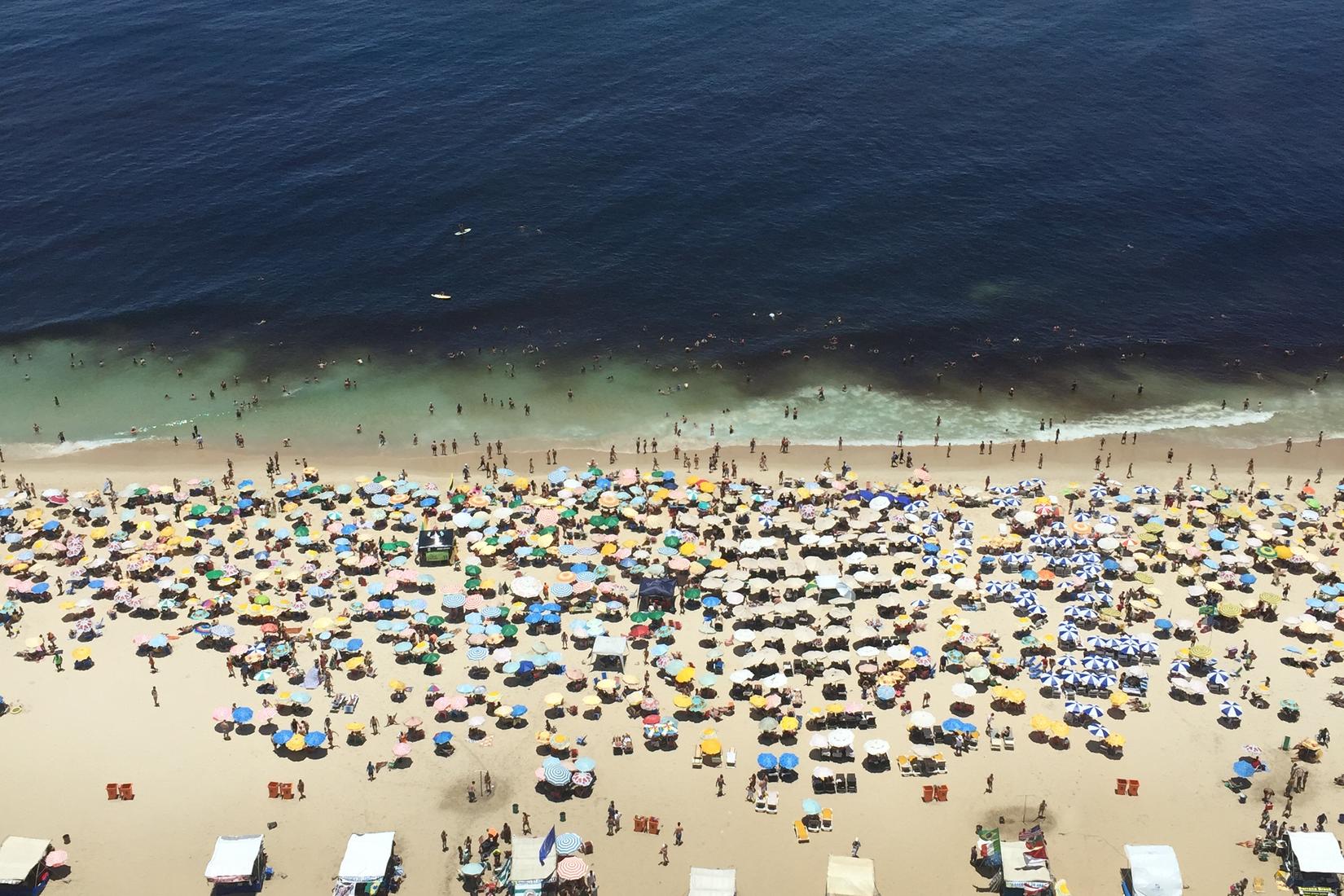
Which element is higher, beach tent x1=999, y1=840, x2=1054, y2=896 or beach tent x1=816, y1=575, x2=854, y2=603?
beach tent x1=816, y1=575, x2=854, y2=603

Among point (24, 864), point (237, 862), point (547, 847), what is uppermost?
point (547, 847)

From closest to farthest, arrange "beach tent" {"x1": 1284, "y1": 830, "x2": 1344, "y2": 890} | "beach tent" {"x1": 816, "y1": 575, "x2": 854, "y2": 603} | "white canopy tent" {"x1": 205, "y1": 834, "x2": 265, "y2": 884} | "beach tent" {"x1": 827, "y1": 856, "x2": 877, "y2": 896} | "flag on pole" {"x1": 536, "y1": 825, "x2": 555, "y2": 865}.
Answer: "beach tent" {"x1": 827, "y1": 856, "x2": 877, "y2": 896}
"beach tent" {"x1": 1284, "y1": 830, "x2": 1344, "y2": 890}
"white canopy tent" {"x1": 205, "y1": 834, "x2": 265, "y2": 884}
"flag on pole" {"x1": 536, "y1": 825, "x2": 555, "y2": 865}
"beach tent" {"x1": 816, "y1": 575, "x2": 854, "y2": 603}

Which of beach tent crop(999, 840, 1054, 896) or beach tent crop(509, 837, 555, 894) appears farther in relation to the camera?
beach tent crop(509, 837, 555, 894)

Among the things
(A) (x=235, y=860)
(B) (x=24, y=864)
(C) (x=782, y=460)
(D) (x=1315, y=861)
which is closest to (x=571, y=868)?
(A) (x=235, y=860)

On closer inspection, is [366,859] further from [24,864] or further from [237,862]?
[24,864]

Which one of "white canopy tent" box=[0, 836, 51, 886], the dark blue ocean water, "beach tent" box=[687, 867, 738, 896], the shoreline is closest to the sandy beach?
"beach tent" box=[687, 867, 738, 896]

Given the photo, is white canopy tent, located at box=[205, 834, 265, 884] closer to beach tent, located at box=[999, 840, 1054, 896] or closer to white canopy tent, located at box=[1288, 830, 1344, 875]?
beach tent, located at box=[999, 840, 1054, 896]

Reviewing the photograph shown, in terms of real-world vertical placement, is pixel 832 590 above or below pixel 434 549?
below
